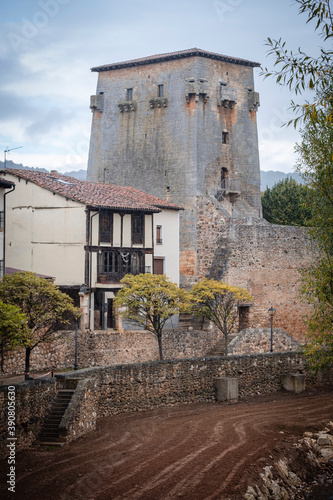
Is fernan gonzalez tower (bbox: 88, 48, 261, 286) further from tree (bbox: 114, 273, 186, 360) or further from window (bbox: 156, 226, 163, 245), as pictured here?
tree (bbox: 114, 273, 186, 360)

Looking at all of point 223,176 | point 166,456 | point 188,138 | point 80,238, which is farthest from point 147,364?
point 223,176

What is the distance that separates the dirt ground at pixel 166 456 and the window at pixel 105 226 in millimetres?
13610

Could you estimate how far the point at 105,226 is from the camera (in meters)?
41.7

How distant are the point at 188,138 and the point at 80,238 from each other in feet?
47.6

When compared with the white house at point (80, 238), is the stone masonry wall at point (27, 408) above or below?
below

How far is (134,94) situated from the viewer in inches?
2144

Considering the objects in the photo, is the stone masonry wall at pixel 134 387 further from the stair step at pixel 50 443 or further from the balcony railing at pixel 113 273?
the balcony railing at pixel 113 273

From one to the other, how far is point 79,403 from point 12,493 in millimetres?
6028

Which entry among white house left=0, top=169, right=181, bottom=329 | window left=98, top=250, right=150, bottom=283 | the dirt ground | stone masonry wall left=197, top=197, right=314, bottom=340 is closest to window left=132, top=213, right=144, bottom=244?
white house left=0, top=169, right=181, bottom=329

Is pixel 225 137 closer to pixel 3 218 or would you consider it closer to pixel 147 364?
pixel 3 218

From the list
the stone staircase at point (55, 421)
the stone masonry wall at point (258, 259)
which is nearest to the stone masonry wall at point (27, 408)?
the stone staircase at point (55, 421)

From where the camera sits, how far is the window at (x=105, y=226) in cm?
4138

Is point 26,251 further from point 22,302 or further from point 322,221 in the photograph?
point 322,221

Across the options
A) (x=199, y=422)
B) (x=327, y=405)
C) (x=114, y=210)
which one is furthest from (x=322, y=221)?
(x=114, y=210)
